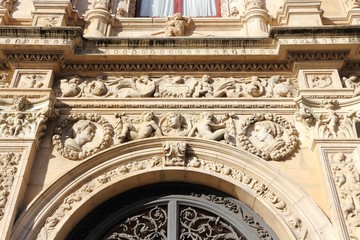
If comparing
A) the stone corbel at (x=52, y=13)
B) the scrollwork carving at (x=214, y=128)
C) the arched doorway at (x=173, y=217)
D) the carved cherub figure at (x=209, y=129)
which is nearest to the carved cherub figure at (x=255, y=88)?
the scrollwork carving at (x=214, y=128)

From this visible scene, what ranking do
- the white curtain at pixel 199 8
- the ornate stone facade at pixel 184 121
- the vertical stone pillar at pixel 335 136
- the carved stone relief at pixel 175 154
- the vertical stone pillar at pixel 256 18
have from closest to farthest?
the vertical stone pillar at pixel 335 136
the ornate stone facade at pixel 184 121
the carved stone relief at pixel 175 154
the vertical stone pillar at pixel 256 18
the white curtain at pixel 199 8

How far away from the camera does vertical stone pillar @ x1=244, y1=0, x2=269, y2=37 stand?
9.47 m

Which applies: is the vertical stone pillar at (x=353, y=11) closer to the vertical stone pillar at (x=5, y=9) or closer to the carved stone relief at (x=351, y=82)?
the carved stone relief at (x=351, y=82)

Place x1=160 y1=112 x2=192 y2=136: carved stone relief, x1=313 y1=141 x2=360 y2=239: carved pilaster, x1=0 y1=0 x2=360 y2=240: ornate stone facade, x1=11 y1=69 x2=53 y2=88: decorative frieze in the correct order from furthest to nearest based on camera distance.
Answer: x1=11 y1=69 x2=53 y2=88: decorative frieze → x1=160 y1=112 x2=192 y2=136: carved stone relief → x1=0 y1=0 x2=360 y2=240: ornate stone facade → x1=313 y1=141 x2=360 y2=239: carved pilaster

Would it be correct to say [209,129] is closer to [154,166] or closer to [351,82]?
[154,166]

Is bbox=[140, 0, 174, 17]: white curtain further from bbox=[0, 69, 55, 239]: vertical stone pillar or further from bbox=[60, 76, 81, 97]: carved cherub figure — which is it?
bbox=[0, 69, 55, 239]: vertical stone pillar

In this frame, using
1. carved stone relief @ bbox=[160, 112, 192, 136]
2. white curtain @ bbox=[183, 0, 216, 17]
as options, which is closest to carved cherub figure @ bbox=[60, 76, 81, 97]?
carved stone relief @ bbox=[160, 112, 192, 136]

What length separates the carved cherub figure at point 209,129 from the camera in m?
7.64

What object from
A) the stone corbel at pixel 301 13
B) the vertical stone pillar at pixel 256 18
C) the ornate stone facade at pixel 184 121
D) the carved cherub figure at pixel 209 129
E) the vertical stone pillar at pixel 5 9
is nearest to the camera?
the ornate stone facade at pixel 184 121

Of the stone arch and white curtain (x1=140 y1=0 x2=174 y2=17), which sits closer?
the stone arch

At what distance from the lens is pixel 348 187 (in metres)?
6.84

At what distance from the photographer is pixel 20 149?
7.30 meters

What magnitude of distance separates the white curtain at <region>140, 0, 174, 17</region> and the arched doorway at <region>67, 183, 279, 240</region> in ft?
15.2

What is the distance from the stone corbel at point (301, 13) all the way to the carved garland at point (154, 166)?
3585 millimetres
